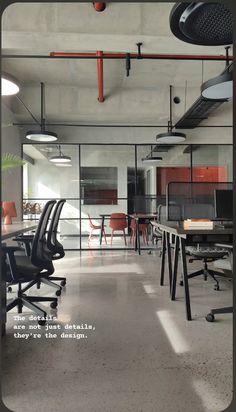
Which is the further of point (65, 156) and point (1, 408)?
point (65, 156)

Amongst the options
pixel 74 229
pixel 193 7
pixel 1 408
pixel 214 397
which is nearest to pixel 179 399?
pixel 214 397

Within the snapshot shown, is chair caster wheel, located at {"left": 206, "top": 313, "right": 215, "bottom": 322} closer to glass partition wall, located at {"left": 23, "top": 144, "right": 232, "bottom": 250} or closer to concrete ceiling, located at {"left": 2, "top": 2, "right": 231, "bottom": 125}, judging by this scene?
concrete ceiling, located at {"left": 2, "top": 2, "right": 231, "bottom": 125}

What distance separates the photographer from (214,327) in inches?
104

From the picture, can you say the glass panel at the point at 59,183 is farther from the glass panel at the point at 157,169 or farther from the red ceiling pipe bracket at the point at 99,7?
the red ceiling pipe bracket at the point at 99,7

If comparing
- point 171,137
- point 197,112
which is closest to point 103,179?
A: point 171,137

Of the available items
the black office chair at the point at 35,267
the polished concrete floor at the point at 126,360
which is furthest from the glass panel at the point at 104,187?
the black office chair at the point at 35,267

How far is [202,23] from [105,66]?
13.3 ft

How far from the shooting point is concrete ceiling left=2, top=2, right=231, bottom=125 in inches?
130

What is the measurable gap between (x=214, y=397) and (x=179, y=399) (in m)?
0.20

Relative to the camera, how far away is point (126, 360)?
2.07 m

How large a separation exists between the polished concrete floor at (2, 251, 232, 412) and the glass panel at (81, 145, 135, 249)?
4.31 meters

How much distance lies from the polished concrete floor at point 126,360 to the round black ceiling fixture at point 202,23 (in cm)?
182

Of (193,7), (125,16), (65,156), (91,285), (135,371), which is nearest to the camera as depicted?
(193,7)

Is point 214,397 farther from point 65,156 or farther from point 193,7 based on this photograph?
point 65,156
